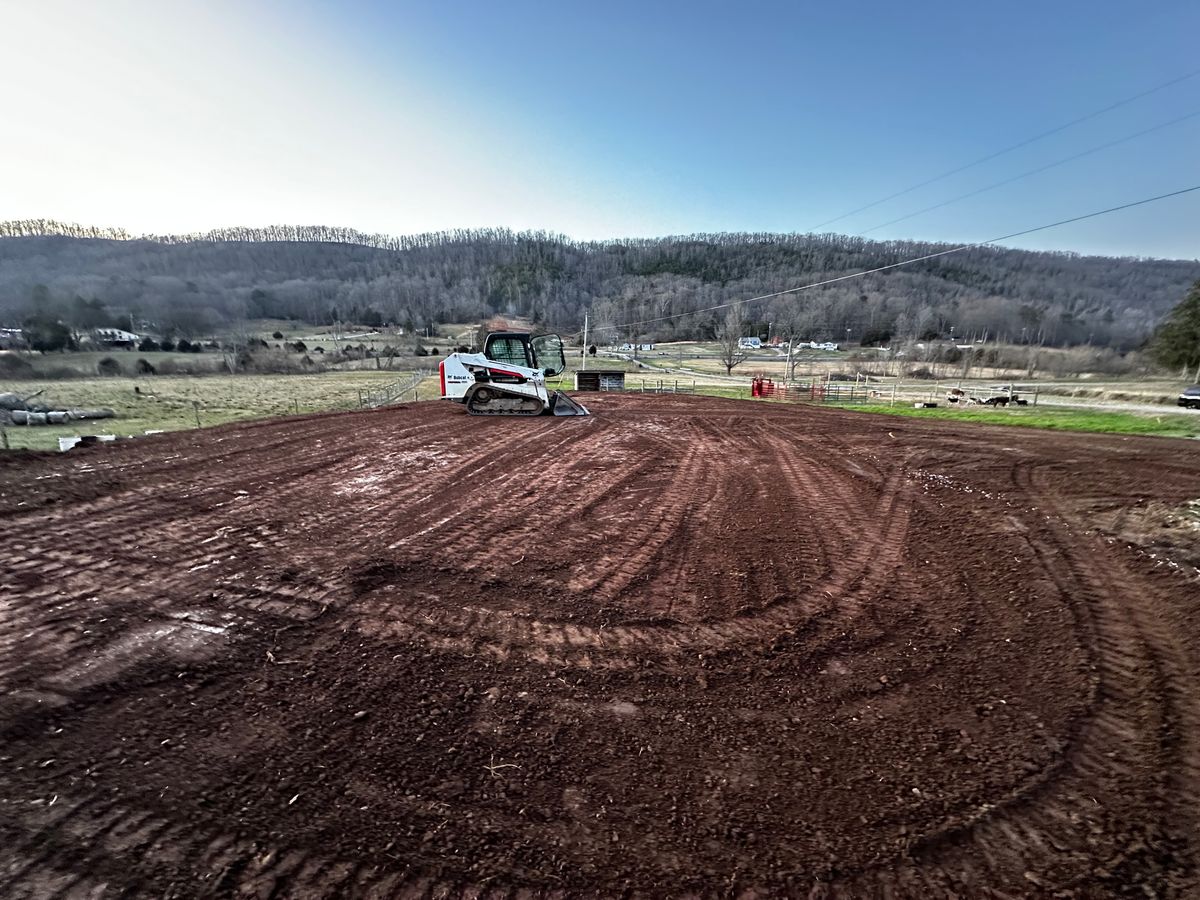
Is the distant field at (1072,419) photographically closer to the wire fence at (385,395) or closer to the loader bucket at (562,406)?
the loader bucket at (562,406)

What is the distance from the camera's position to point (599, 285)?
146125mm

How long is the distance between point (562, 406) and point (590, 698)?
54.2 ft

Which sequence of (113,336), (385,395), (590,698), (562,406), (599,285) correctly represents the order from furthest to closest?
(599,285) → (113,336) → (385,395) → (562,406) → (590,698)

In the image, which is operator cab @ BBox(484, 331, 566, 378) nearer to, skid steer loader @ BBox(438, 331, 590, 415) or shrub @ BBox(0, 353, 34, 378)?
skid steer loader @ BBox(438, 331, 590, 415)

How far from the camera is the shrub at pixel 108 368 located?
146 ft

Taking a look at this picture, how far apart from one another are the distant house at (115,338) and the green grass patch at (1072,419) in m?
83.2

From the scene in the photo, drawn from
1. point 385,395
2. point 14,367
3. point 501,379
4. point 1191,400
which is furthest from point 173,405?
point 1191,400

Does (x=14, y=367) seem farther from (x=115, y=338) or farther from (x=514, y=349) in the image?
(x=514, y=349)

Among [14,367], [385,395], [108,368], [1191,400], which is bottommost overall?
[385,395]

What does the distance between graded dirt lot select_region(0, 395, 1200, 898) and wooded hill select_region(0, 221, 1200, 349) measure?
73.9 metres

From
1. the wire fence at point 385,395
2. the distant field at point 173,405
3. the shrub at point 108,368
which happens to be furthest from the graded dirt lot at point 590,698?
the shrub at point 108,368

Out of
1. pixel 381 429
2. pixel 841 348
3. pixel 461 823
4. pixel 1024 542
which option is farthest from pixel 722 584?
pixel 841 348

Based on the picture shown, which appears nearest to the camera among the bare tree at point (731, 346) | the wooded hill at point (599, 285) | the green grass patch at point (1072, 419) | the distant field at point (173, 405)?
the distant field at point (173, 405)

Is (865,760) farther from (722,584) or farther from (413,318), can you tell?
(413,318)
